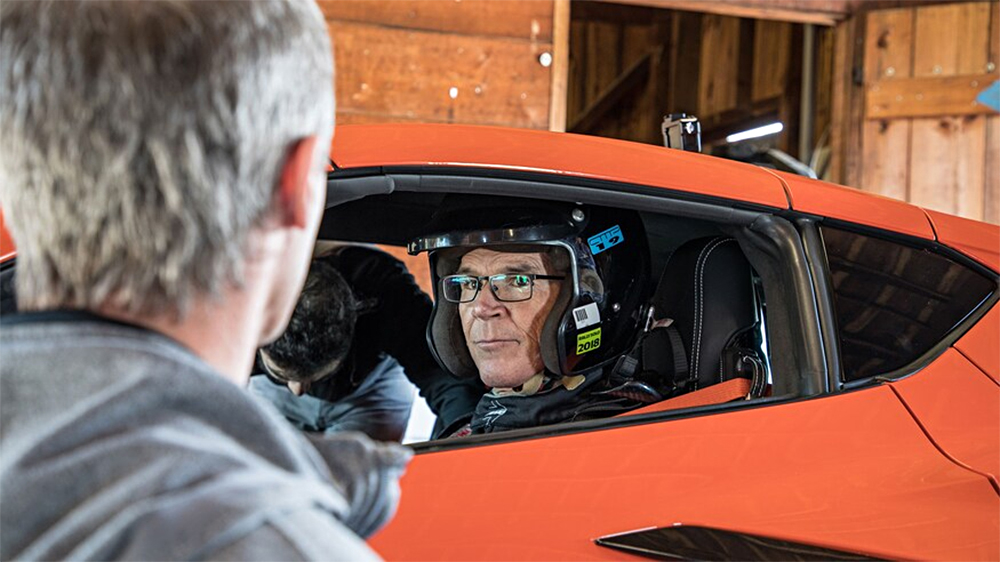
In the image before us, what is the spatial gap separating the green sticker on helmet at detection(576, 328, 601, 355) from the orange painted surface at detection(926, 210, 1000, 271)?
666mm

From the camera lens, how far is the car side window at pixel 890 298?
184cm

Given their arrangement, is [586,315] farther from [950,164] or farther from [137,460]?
[950,164]

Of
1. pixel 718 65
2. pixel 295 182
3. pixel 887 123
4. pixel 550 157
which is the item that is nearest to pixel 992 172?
pixel 887 123

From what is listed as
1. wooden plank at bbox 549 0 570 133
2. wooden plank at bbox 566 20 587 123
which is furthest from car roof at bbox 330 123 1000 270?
wooden plank at bbox 566 20 587 123

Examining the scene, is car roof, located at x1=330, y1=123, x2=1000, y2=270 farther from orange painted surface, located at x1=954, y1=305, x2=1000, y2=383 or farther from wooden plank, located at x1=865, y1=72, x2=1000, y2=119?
wooden plank, located at x1=865, y1=72, x2=1000, y2=119

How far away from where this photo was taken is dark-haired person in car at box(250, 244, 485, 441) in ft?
9.32

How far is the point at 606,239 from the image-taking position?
2334mm

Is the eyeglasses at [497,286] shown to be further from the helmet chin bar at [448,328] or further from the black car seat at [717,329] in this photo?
the black car seat at [717,329]

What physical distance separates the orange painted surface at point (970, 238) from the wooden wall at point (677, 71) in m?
5.16

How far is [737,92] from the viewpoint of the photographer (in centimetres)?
776

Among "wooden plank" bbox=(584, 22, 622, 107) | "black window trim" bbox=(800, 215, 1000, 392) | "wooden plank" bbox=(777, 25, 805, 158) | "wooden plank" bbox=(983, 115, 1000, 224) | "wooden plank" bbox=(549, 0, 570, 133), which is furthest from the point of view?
"wooden plank" bbox=(584, 22, 622, 107)

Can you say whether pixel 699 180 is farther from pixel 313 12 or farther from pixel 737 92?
pixel 737 92

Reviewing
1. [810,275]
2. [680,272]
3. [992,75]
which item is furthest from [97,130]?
[992,75]

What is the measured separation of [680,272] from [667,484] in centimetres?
67
